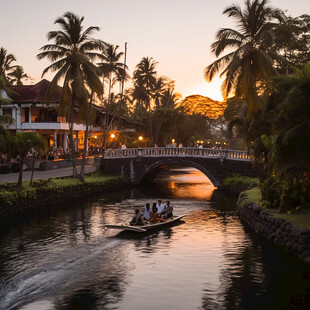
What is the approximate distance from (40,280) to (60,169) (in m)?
32.6

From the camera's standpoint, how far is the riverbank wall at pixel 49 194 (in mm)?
30598

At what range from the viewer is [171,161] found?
52.4 m

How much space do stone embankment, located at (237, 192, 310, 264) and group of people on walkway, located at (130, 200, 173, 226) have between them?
5111 mm

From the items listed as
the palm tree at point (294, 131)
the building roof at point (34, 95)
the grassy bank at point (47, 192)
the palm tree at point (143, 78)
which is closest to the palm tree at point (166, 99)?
the palm tree at point (143, 78)

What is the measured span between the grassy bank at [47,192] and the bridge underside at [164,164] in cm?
Answer: 481

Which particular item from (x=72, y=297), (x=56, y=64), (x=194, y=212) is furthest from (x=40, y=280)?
(x=56, y=64)

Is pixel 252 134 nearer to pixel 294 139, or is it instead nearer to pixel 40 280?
pixel 294 139

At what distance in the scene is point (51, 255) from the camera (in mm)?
21875

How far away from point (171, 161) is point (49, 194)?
19275 mm

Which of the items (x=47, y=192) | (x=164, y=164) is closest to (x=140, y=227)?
(x=47, y=192)

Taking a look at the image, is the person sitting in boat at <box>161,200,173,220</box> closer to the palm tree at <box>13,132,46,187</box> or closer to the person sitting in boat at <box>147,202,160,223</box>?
the person sitting in boat at <box>147,202,160,223</box>

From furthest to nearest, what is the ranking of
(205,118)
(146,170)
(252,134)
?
(205,118) < (146,170) < (252,134)

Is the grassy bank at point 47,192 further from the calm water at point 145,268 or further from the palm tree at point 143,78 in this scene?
the palm tree at point 143,78

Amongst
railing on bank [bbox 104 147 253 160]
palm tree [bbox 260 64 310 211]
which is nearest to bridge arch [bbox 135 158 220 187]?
railing on bank [bbox 104 147 253 160]
